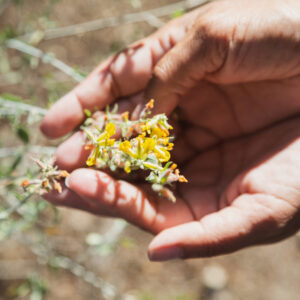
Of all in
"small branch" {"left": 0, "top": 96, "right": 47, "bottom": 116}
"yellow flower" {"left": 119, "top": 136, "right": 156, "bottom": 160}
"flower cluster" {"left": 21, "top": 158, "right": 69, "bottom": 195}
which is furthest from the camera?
"small branch" {"left": 0, "top": 96, "right": 47, "bottom": 116}

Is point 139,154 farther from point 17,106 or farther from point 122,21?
point 122,21

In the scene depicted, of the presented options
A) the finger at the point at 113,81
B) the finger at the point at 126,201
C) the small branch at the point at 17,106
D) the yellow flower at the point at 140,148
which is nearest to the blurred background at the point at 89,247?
the small branch at the point at 17,106

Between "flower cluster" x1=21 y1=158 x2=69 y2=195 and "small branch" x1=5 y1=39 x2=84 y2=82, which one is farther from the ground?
"small branch" x1=5 y1=39 x2=84 y2=82

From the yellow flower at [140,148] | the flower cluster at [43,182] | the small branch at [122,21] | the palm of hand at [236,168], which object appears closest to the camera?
the yellow flower at [140,148]

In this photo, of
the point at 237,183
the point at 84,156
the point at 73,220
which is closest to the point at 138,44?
the point at 84,156

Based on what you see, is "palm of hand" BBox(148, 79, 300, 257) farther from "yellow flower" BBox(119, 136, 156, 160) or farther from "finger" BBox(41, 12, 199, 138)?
"yellow flower" BBox(119, 136, 156, 160)

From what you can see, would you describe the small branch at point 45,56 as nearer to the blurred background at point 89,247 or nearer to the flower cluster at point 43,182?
the blurred background at point 89,247

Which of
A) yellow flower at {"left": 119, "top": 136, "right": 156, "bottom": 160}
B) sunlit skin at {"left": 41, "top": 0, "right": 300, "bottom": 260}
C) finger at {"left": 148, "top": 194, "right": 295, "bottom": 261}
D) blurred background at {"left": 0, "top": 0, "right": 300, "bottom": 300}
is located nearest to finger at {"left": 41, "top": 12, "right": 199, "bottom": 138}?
sunlit skin at {"left": 41, "top": 0, "right": 300, "bottom": 260}

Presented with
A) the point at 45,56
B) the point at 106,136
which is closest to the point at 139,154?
the point at 106,136
